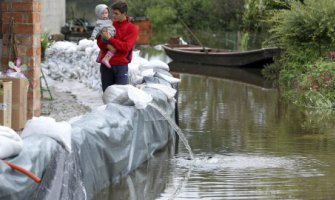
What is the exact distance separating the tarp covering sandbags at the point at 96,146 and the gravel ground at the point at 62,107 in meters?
1.40

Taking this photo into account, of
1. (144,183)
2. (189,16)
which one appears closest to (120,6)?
(144,183)

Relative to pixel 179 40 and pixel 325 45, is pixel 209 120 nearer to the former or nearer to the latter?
pixel 325 45

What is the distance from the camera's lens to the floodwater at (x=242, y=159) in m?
8.68

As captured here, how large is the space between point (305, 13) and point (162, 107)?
9.88 meters

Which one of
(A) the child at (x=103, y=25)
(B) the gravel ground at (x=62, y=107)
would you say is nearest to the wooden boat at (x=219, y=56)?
(B) the gravel ground at (x=62, y=107)

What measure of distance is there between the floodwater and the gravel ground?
1697 millimetres

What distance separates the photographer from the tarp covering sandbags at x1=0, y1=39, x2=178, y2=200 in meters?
6.26

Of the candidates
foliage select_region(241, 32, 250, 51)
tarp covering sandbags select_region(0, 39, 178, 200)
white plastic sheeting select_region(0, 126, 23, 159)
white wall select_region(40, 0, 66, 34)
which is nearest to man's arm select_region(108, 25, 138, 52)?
tarp covering sandbags select_region(0, 39, 178, 200)

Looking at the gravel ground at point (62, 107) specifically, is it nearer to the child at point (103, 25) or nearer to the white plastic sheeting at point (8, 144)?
the child at point (103, 25)

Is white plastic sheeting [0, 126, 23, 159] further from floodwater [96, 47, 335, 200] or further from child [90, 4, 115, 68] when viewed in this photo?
child [90, 4, 115, 68]

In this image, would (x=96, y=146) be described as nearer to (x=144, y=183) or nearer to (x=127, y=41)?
(x=144, y=183)

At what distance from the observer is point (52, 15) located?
1126 inches

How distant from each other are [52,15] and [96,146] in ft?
68.7

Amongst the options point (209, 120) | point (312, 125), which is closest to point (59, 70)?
point (209, 120)
